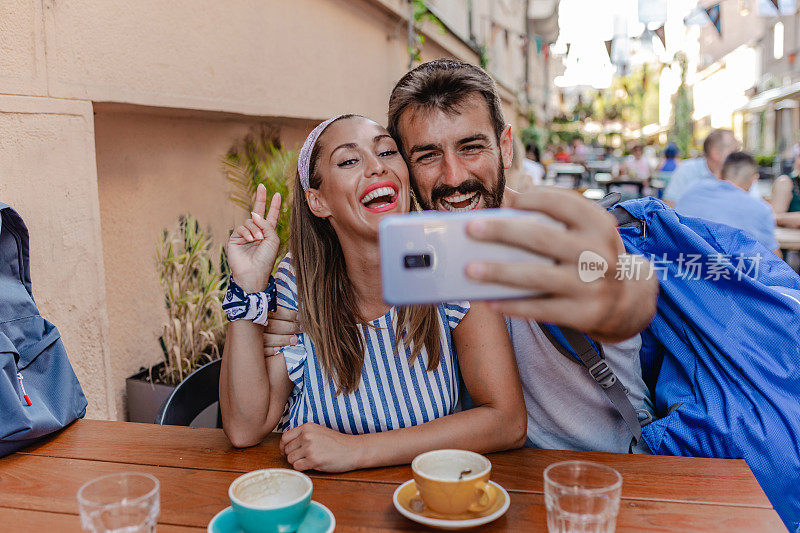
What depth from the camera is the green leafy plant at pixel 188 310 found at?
326cm

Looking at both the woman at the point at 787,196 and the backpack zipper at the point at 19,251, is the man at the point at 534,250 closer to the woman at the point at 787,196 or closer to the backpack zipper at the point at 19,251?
the backpack zipper at the point at 19,251

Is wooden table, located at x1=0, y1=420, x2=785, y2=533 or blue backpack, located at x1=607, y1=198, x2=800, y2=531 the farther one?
blue backpack, located at x1=607, y1=198, x2=800, y2=531

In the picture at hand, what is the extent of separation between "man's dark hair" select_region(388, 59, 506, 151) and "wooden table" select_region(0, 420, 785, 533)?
1.13m

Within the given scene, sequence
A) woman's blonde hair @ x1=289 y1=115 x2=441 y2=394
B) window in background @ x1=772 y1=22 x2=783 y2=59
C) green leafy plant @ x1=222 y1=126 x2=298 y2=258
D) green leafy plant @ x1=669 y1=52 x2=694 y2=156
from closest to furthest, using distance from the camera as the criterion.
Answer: woman's blonde hair @ x1=289 y1=115 x2=441 y2=394
green leafy plant @ x1=222 y1=126 x2=298 y2=258
green leafy plant @ x1=669 y1=52 x2=694 y2=156
window in background @ x1=772 y1=22 x2=783 y2=59

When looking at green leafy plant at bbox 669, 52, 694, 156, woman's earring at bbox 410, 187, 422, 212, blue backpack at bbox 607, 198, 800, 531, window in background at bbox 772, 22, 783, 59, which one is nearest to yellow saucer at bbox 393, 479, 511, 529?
blue backpack at bbox 607, 198, 800, 531

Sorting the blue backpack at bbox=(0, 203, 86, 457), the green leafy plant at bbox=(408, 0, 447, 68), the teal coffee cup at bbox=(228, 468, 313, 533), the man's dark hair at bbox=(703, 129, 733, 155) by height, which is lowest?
the teal coffee cup at bbox=(228, 468, 313, 533)

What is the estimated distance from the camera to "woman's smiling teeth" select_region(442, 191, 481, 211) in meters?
2.14

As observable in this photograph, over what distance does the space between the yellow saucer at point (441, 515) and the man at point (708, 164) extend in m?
6.04

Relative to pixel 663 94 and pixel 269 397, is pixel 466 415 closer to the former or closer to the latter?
pixel 269 397

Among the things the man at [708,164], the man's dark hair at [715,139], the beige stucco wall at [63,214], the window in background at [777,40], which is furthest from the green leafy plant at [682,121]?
the beige stucco wall at [63,214]

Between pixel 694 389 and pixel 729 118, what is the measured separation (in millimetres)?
35780

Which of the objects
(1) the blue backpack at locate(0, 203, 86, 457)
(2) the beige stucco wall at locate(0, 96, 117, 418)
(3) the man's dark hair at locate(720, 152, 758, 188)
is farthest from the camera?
(3) the man's dark hair at locate(720, 152, 758, 188)

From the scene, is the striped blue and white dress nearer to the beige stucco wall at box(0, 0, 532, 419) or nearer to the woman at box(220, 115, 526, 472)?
the woman at box(220, 115, 526, 472)

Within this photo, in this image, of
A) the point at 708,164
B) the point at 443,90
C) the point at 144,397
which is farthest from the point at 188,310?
the point at 708,164
